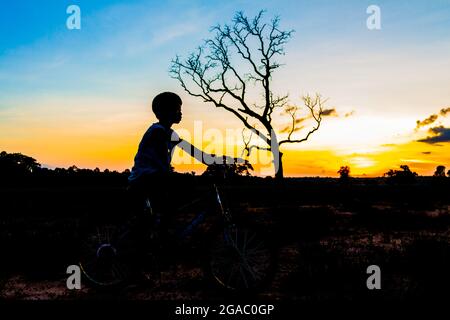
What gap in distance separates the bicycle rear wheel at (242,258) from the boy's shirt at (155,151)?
1.01 m

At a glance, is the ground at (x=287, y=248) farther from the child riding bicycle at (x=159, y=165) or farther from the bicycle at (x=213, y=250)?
the child riding bicycle at (x=159, y=165)

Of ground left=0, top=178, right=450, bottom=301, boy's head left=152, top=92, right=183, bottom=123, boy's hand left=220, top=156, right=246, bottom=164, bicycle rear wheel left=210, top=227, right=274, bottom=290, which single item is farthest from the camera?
ground left=0, top=178, right=450, bottom=301

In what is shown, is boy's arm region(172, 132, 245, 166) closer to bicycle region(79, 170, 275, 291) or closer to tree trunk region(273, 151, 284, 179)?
bicycle region(79, 170, 275, 291)

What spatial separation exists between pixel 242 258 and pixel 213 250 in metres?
0.33

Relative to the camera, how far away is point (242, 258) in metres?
4.46

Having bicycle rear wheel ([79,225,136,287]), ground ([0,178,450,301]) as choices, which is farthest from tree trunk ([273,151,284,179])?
bicycle rear wheel ([79,225,136,287])

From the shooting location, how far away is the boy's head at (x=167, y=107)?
15.0ft

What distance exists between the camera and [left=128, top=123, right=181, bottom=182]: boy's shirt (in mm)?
4363

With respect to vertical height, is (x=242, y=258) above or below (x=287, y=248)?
above

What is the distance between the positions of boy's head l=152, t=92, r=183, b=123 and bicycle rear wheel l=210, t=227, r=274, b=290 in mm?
1405

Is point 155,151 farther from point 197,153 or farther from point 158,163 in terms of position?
point 197,153

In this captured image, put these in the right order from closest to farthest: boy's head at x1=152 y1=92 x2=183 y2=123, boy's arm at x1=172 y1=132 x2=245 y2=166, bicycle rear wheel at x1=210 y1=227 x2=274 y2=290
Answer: boy's arm at x1=172 y1=132 x2=245 y2=166
bicycle rear wheel at x1=210 y1=227 x2=274 y2=290
boy's head at x1=152 y1=92 x2=183 y2=123

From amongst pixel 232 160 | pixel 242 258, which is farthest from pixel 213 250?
pixel 232 160
